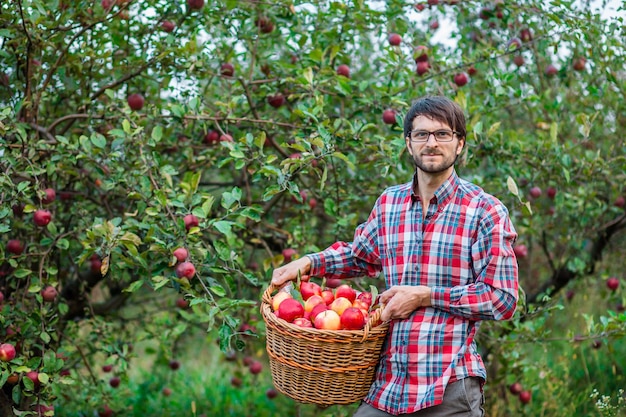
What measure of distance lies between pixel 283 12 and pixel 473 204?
1.60 meters

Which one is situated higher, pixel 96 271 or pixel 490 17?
pixel 490 17

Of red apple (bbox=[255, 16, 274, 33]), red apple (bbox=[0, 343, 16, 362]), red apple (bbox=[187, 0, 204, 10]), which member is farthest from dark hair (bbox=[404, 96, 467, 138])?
red apple (bbox=[0, 343, 16, 362])

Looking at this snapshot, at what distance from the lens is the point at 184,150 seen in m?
3.29

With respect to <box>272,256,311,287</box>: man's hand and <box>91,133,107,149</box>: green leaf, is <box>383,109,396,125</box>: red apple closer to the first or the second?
<box>272,256,311,287</box>: man's hand

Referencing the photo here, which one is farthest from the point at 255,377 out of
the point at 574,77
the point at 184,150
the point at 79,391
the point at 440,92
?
the point at 574,77

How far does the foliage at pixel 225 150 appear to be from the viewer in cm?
260

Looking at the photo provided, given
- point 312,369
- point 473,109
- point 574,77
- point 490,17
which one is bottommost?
point 312,369

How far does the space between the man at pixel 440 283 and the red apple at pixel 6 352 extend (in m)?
1.25

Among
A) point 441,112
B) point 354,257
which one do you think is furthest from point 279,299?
point 441,112

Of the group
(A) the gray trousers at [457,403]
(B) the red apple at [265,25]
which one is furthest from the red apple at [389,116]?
(A) the gray trousers at [457,403]

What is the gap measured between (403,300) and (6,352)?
1433 millimetres

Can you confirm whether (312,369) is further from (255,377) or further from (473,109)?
(255,377)

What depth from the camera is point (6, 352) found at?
255 centimetres

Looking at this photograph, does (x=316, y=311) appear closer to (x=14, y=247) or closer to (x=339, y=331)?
(x=339, y=331)
